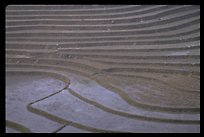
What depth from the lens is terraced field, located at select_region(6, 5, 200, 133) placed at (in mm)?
6301

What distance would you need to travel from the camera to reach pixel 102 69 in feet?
30.3

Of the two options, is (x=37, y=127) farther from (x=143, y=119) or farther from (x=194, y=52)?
(x=194, y=52)

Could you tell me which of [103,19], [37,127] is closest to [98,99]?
[37,127]

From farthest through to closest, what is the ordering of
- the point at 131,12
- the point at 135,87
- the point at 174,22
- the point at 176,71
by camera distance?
the point at 131,12 < the point at 174,22 < the point at 176,71 < the point at 135,87

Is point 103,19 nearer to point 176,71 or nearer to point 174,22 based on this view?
point 174,22

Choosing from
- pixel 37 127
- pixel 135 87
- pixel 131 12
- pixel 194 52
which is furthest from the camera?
pixel 131 12

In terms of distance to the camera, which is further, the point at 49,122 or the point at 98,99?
the point at 98,99

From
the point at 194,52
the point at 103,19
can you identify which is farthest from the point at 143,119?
the point at 103,19

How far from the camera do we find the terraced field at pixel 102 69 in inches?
248

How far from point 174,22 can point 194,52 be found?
9.59 feet

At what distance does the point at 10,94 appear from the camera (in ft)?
25.9

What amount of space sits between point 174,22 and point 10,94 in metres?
7.30

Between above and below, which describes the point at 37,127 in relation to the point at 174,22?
below
